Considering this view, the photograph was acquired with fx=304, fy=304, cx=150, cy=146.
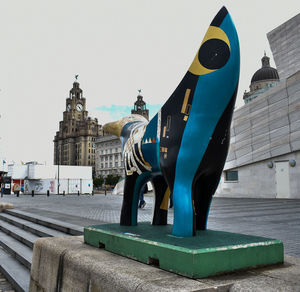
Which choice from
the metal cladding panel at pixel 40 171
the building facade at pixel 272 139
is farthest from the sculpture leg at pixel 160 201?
the metal cladding panel at pixel 40 171

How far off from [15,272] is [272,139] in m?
22.0

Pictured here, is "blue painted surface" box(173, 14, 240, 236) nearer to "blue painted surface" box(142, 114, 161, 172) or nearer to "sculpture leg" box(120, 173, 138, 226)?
"blue painted surface" box(142, 114, 161, 172)

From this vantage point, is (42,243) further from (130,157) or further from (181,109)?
(181,109)

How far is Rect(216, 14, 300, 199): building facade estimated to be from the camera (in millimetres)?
22094

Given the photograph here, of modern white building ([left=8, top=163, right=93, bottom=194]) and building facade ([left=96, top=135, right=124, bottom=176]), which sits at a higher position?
building facade ([left=96, top=135, right=124, bottom=176])

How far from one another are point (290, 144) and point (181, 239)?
21894 millimetres

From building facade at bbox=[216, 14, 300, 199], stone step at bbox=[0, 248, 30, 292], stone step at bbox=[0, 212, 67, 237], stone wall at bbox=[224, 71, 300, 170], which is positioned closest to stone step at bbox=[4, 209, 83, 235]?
stone step at bbox=[0, 212, 67, 237]

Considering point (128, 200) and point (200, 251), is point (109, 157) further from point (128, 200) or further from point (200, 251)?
point (200, 251)

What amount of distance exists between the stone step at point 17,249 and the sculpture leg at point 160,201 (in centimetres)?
321

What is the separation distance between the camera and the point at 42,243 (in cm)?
382

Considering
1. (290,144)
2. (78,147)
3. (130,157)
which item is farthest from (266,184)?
(78,147)

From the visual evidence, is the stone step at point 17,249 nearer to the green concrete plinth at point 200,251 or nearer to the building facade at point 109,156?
the green concrete plinth at point 200,251

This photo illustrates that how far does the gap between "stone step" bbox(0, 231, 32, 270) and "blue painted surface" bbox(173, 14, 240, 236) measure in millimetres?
4100

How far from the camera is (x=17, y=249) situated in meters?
6.65
